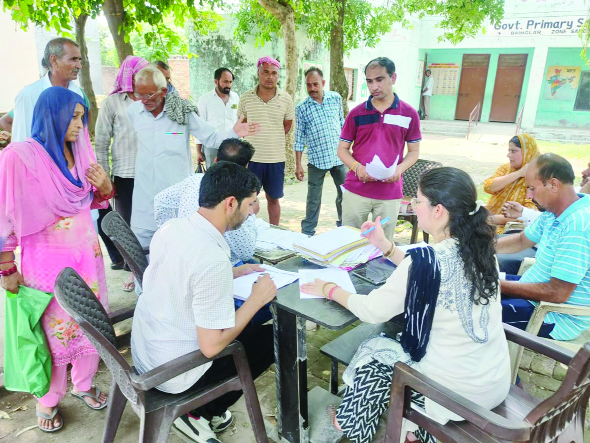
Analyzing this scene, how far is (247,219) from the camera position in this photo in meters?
2.26

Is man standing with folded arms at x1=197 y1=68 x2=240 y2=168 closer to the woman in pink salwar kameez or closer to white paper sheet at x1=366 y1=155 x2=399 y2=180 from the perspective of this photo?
white paper sheet at x1=366 y1=155 x2=399 y2=180

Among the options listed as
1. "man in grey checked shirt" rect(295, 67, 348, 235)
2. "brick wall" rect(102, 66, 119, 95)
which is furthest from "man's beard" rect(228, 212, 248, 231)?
"brick wall" rect(102, 66, 119, 95)

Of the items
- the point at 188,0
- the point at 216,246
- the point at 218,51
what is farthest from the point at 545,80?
the point at 216,246

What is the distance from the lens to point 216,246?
5.29 feet

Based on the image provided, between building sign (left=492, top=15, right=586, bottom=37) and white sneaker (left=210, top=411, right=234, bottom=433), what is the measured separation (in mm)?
14246

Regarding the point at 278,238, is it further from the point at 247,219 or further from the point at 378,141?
the point at 378,141

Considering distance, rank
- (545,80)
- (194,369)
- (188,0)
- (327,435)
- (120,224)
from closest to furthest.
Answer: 1. (194,369)
2. (327,435)
3. (120,224)
4. (188,0)
5. (545,80)

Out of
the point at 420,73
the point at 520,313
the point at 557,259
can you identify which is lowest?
the point at 520,313

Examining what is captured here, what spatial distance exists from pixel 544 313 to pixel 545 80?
50.7 feet

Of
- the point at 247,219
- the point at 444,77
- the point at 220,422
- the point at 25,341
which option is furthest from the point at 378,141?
the point at 444,77

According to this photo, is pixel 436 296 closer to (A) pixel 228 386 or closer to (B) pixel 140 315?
(A) pixel 228 386

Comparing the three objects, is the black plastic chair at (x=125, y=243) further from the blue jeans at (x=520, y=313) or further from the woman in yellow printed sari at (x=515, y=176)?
the woman in yellow printed sari at (x=515, y=176)

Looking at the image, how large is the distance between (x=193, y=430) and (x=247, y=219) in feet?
3.54

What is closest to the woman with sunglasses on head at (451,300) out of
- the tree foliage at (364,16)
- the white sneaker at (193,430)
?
the white sneaker at (193,430)
